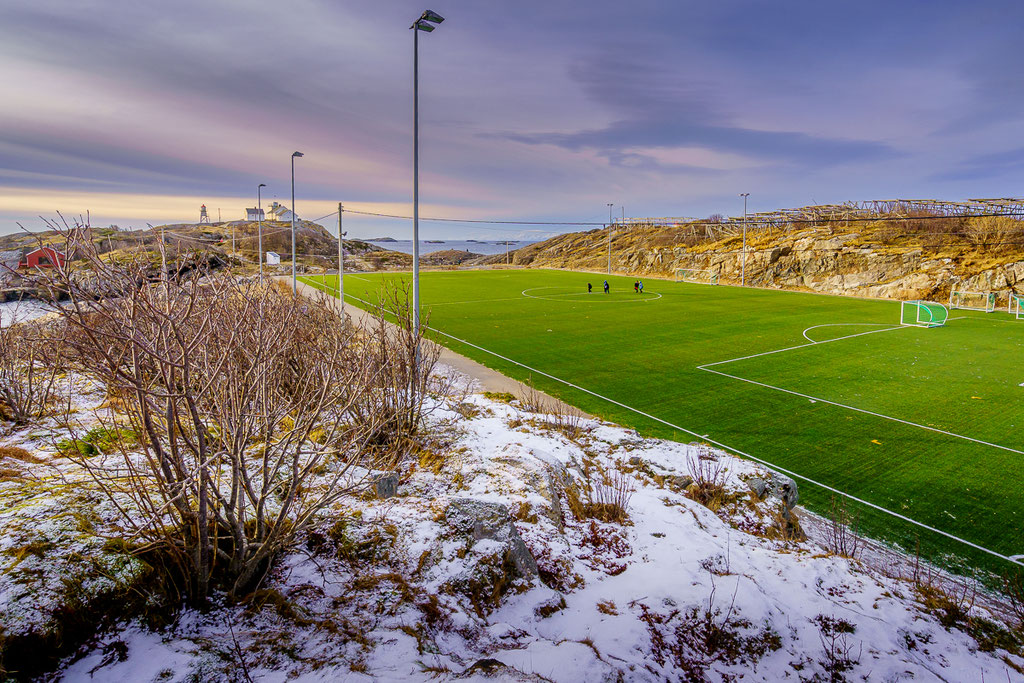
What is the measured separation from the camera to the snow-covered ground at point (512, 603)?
3426mm

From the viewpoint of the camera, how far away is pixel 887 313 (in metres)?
30.3

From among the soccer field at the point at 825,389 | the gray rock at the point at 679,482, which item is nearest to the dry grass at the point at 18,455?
the soccer field at the point at 825,389

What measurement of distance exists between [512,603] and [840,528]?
5.38 m

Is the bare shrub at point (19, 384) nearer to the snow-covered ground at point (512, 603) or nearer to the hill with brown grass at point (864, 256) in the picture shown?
the snow-covered ground at point (512, 603)

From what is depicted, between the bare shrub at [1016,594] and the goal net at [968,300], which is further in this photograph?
the goal net at [968,300]

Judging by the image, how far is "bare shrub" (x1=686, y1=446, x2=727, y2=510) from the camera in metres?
7.30

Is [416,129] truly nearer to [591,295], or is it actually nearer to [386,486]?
[386,486]

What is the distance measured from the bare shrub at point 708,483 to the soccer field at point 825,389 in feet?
5.45

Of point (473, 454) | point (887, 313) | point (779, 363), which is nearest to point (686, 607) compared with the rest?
point (473, 454)

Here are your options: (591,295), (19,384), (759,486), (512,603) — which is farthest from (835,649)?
(591,295)

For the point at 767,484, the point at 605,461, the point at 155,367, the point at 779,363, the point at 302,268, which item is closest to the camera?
the point at 155,367

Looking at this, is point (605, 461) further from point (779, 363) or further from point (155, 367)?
point (779, 363)

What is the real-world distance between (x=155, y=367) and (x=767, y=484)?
24.5ft

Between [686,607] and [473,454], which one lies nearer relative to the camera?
[686,607]
